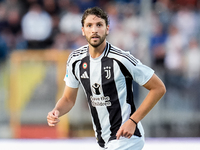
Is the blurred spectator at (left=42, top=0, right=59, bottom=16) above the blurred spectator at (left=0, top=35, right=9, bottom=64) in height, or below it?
above

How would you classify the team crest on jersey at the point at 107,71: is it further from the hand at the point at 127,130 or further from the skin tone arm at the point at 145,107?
the hand at the point at 127,130

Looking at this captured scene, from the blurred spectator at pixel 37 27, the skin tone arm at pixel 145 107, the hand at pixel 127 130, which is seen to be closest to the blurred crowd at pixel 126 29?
the blurred spectator at pixel 37 27

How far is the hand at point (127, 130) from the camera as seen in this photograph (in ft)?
11.1

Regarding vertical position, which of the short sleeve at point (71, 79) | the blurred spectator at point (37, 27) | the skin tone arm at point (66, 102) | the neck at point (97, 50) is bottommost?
the skin tone arm at point (66, 102)

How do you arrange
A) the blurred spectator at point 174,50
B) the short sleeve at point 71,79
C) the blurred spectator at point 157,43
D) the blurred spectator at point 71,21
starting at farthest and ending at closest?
1. the blurred spectator at point 71,21
2. the blurred spectator at point 157,43
3. the blurred spectator at point 174,50
4. the short sleeve at point 71,79

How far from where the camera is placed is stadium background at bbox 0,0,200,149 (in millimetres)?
7543

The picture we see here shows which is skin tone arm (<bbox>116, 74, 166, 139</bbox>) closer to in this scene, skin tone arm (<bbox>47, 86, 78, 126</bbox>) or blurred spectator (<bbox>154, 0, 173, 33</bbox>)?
skin tone arm (<bbox>47, 86, 78, 126</bbox>)

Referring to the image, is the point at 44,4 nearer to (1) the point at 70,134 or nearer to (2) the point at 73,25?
(2) the point at 73,25

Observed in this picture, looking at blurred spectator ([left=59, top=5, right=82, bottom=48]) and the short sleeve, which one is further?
blurred spectator ([left=59, top=5, right=82, bottom=48])

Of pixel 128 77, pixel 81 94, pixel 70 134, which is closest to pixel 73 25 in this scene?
pixel 81 94

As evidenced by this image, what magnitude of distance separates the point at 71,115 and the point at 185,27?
2.80 meters

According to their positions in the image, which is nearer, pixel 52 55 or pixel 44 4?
pixel 52 55

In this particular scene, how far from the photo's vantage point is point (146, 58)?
742cm

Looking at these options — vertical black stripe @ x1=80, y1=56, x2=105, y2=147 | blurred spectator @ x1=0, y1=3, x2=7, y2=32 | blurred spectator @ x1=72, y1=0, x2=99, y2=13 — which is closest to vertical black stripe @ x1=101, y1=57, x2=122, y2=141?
vertical black stripe @ x1=80, y1=56, x2=105, y2=147
